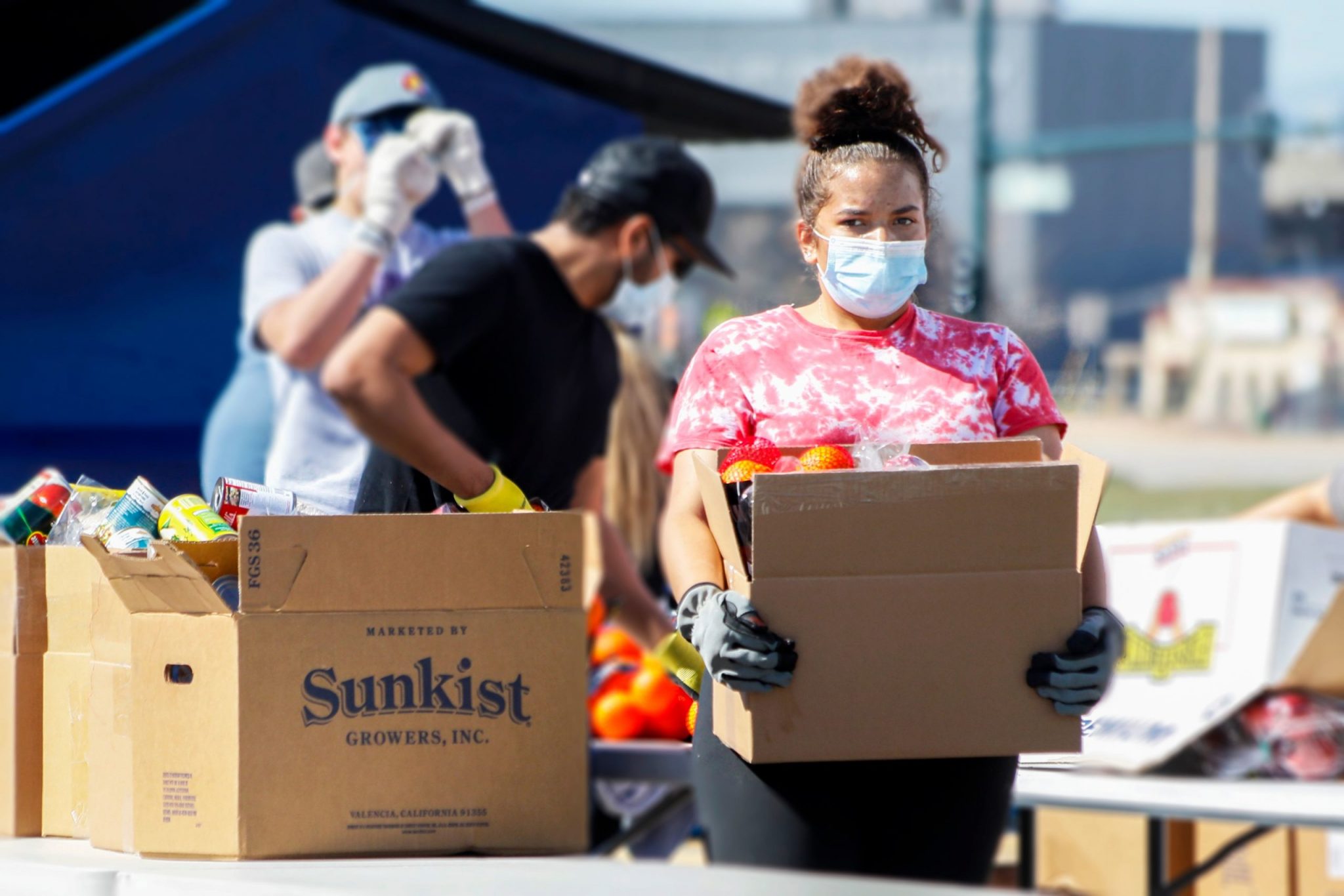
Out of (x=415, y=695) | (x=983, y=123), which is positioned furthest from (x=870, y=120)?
(x=983, y=123)

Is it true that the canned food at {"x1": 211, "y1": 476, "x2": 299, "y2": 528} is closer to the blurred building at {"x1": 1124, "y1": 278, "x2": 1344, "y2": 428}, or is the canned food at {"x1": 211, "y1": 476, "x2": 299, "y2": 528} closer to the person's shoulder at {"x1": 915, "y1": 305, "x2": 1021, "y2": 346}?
the person's shoulder at {"x1": 915, "y1": 305, "x2": 1021, "y2": 346}

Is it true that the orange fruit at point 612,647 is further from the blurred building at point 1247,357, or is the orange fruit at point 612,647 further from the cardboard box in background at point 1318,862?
the blurred building at point 1247,357

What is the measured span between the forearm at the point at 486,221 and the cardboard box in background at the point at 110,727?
8.19ft

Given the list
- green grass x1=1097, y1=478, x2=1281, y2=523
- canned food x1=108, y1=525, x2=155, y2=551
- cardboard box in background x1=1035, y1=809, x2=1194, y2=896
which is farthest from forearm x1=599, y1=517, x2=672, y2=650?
green grass x1=1097, y1=478, x2=1281, y2=523

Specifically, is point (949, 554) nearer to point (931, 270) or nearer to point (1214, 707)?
point (931, 270)

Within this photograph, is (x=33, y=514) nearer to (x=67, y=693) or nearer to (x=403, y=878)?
(x=67, y=693)

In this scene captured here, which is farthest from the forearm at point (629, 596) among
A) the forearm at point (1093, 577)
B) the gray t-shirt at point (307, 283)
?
the forearm at point (1093, 577)

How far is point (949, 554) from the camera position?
1730mm

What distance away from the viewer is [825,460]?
1.78 metres

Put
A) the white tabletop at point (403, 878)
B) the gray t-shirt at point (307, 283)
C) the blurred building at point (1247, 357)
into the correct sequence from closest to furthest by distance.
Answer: the white tabletop at point (403, 878) < the gray t-shirt at point (307, 283) < the blurred building at point (1247, 357)

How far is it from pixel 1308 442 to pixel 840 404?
565 inches

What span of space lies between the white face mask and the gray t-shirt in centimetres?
64

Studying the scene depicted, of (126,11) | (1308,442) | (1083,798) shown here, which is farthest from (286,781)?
(1308,442)

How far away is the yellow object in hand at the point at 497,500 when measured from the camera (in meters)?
2.26
